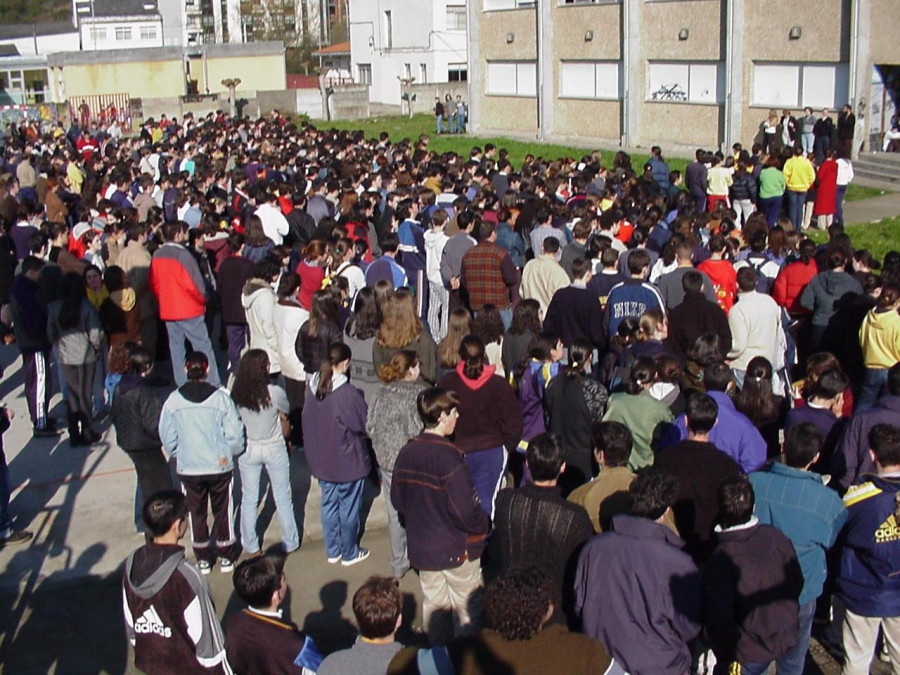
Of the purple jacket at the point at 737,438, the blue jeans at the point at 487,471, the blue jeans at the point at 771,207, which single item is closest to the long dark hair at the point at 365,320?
the blue jeans at the point at 487,471

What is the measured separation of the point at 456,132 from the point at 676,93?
1242cm

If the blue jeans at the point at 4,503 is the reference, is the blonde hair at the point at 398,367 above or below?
above

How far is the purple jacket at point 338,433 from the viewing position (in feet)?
24.5

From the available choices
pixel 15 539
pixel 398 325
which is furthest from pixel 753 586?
pixel 15 539

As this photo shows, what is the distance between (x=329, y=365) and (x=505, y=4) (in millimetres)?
33146

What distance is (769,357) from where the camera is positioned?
9031 millimetres

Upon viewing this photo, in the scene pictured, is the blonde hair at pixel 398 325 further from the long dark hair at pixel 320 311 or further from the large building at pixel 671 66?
the large building at pixel 671 66

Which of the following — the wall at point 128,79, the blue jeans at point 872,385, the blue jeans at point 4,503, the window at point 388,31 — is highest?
the window at point 388,31

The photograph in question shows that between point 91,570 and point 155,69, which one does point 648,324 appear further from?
point 155,69

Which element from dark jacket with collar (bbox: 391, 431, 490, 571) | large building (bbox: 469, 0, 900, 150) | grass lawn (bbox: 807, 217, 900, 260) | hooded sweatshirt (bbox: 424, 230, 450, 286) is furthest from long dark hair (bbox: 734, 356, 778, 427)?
large building (bbox: 469, 0, 900, 150)

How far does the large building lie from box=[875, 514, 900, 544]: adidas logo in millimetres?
20064

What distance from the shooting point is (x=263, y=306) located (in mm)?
9891

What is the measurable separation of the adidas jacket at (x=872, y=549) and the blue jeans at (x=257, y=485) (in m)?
4.06

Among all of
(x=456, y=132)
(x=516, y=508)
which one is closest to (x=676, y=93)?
(x=456, y=132)
